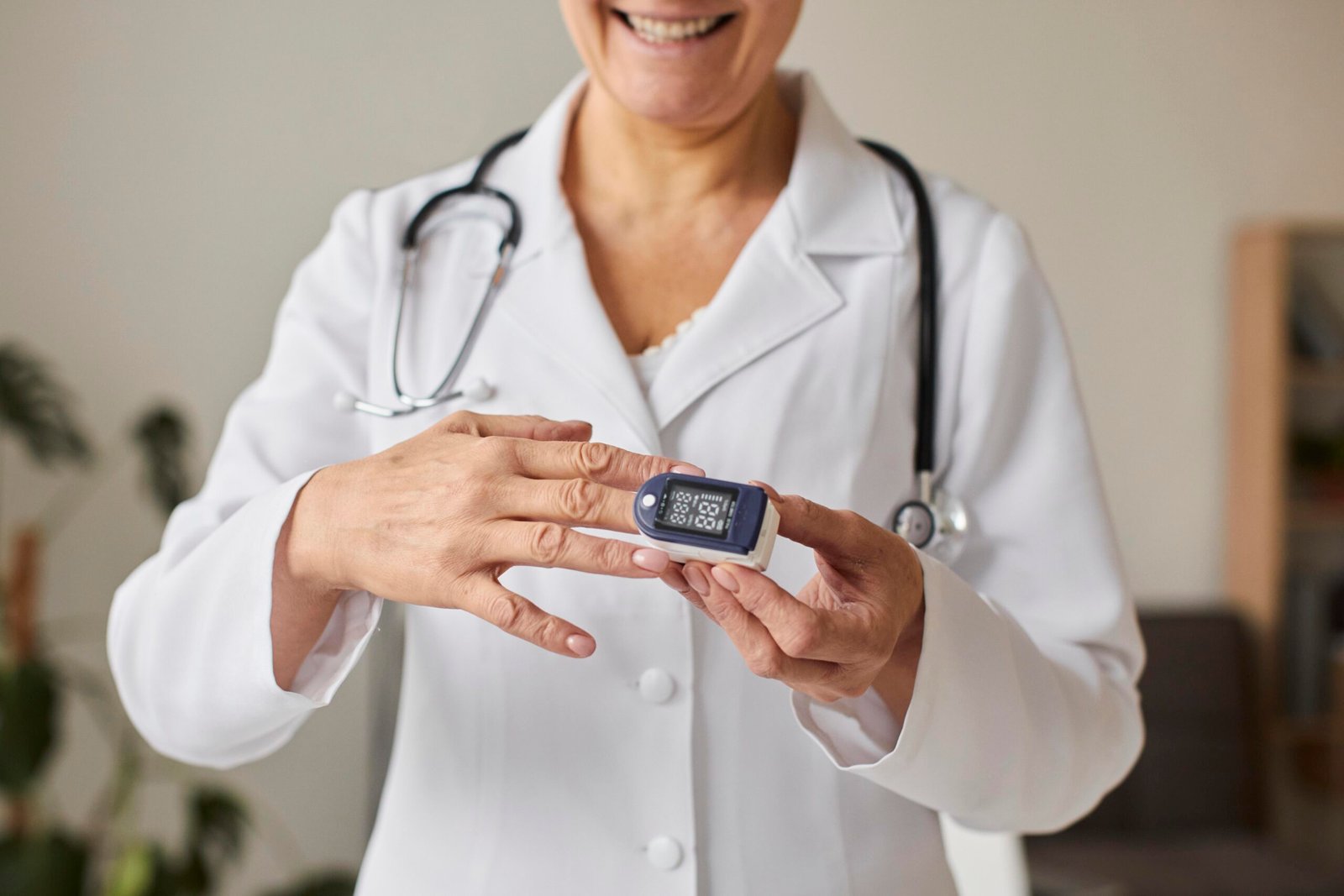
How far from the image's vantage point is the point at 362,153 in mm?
2256

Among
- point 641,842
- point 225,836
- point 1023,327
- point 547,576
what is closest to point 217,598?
point 547,576

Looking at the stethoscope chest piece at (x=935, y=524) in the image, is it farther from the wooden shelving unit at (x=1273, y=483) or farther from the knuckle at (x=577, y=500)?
the wooden shelving unit at (x=1273, y=483)

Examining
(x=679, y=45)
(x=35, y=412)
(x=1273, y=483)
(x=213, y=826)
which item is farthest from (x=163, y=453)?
(x=1273, y=483)

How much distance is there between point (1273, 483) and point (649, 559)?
9.81 feet

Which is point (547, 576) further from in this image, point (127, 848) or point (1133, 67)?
point (1133, 67)

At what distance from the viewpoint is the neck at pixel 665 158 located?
37.4 inches

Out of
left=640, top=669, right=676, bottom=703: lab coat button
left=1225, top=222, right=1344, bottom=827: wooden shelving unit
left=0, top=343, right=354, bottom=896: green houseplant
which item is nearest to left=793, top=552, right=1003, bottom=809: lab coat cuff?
left=640, top=669, right=676, bottom=703: lab coat button

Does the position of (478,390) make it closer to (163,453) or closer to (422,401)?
(422,401)

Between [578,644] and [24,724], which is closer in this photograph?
[578,644]

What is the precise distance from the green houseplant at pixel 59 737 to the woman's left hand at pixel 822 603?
5.25 feet

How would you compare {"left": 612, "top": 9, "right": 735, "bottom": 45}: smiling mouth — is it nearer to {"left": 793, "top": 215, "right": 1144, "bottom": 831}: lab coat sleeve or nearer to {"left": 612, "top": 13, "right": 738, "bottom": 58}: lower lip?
{"left": 612, "top": 13, "right": 738, "bottom": 58}: lower lip

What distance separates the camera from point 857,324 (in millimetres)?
902

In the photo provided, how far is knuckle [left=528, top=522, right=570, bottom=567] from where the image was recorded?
63cm

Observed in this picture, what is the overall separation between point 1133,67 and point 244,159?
223 cm
